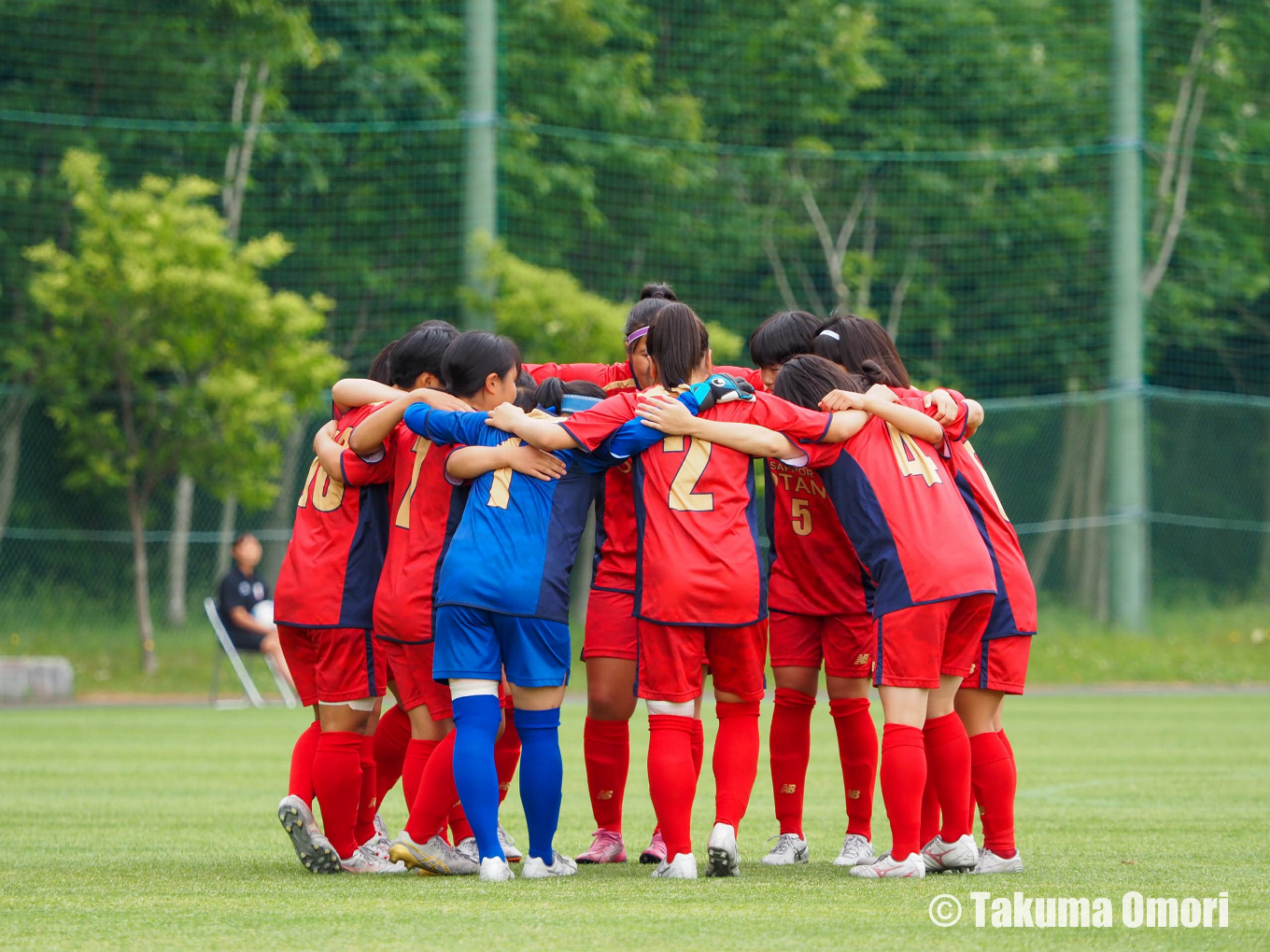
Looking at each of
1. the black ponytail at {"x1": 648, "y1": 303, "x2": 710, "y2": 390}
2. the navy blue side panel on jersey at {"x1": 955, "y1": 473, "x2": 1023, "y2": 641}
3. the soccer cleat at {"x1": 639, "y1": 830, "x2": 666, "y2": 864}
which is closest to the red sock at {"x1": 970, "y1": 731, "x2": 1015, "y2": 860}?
the navy blue side panel on jersey at {"x1": 955, "y1": 473, "x2": 1023, "y2": 641}

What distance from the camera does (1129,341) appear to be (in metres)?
19.0

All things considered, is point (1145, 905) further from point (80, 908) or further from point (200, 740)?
point (200, 740)

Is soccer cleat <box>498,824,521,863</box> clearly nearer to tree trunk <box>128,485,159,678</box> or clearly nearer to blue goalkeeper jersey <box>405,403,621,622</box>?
blue goalkeeper jersey <box>405,403,621,622</box>

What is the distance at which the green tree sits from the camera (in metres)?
16.2

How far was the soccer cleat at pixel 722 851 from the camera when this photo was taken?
4.88 m

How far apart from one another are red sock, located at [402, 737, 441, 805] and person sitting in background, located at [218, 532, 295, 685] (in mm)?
8830

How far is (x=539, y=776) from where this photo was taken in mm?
4996

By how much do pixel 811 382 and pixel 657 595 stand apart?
2.90 feet

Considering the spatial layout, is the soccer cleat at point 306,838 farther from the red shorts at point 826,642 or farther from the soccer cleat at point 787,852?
the red shorts at point 826,642

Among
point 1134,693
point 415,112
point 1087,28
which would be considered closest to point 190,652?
point 415,112

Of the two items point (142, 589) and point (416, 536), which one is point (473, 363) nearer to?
point (416, 536)

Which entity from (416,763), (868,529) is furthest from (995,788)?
(416,763)

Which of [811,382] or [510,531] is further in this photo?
[811,382]

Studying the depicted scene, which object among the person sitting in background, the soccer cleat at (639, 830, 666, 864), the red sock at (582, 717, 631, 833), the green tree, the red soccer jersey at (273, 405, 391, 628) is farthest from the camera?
the green tree
